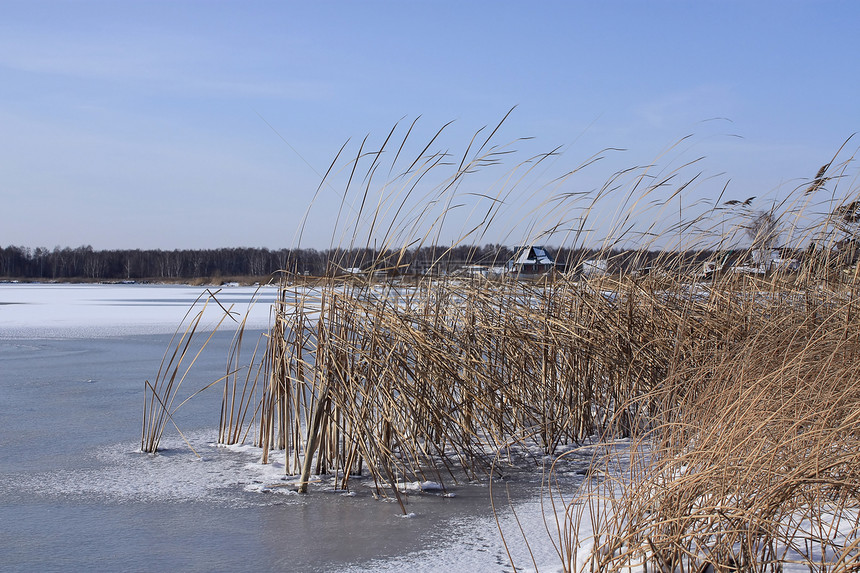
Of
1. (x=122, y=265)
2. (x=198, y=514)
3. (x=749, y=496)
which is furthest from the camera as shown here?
(x=122, y=265)

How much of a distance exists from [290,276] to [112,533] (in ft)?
4.77

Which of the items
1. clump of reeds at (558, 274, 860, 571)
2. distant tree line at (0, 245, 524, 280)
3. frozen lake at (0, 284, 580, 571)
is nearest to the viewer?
clump of reeds at (558, 274, 860, 571)

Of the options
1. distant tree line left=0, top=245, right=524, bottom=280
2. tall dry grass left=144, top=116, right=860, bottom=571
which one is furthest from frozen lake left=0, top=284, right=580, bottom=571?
distant tree line left=0, top=245, right=524, bottom=280

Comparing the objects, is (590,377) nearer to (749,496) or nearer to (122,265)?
(749,496)

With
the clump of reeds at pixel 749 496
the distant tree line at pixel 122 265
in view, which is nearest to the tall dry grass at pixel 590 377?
the clump of reeds at pixel 749 496

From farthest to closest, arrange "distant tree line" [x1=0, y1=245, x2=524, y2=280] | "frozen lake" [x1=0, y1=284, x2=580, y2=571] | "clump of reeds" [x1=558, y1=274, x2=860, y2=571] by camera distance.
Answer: "distant tree line" [x1=0, y1=245, x2=524, y2=280], "frozen lake" [x1=0, y1=284, x2=580, y2=571], "clump of reeds" [x1=558, y1=274, x2=860, y2=571]

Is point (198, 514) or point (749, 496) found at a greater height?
point (749, 496)

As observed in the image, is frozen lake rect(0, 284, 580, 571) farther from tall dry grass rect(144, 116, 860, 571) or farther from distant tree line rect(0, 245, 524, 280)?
distant tree line rect(0, 245, 524, 280)

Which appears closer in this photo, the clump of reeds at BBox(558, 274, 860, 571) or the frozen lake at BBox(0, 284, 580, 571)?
the clump of reeds at BBox(558, 274, 860, 571)

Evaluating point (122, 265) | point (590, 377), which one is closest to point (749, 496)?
point (590, 377)

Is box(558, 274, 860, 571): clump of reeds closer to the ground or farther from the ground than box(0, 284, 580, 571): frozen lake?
farther from the ground

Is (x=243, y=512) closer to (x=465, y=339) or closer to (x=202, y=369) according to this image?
(x=465, y=339)

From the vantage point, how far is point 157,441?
13.3ft

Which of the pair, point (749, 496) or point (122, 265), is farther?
point (122, 265)
